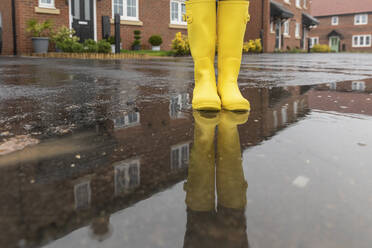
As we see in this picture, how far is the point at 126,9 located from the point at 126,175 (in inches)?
559

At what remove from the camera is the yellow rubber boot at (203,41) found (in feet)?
6.11

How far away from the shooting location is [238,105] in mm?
1744

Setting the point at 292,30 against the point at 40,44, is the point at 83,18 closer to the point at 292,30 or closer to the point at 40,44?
the point at 40,44

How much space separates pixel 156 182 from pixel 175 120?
0.74 m

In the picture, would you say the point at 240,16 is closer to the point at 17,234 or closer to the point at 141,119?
the point at 141,119

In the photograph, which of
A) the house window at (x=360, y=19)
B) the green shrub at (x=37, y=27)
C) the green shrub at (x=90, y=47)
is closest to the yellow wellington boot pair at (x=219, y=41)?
the green shrub at (x=90, y=47)

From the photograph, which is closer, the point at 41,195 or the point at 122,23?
the point at 41,195

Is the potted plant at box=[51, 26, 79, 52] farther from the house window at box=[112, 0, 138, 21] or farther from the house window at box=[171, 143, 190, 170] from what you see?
the house window at box=[171, 143, 190, 170]

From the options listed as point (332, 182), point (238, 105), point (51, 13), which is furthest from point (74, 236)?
point (51, 13)

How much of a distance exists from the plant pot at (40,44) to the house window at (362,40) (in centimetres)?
3358

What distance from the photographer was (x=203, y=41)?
193 cm

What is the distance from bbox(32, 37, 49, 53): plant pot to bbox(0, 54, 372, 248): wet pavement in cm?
1012

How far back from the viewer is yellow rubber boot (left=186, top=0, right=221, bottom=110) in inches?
73.3

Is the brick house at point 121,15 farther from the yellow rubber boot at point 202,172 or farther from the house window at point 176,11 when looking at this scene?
the yellow rubber boot at point 202,172
